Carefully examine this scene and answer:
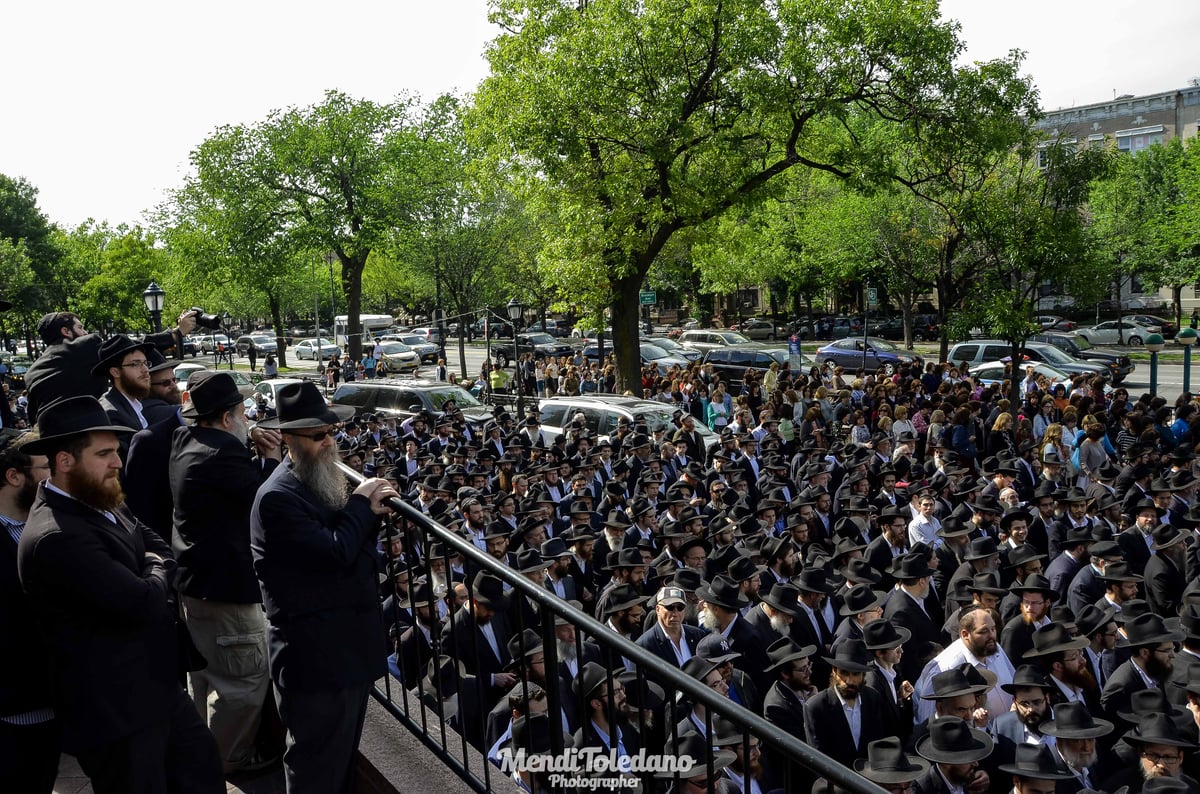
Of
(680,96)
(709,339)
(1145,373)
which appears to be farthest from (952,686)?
(709,339)

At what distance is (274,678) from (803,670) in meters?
3.90

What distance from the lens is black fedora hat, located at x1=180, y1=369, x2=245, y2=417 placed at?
165 inches

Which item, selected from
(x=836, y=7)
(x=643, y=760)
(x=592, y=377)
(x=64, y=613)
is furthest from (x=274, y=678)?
(x=592, y=377)

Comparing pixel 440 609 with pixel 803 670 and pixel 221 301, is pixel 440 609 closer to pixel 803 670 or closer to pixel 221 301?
pixel 803 670

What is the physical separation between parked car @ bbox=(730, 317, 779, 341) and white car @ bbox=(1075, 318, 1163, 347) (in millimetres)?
16371

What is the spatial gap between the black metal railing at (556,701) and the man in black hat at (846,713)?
147 centimetres

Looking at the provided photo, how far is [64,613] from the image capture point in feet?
10.5

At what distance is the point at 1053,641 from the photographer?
639cm

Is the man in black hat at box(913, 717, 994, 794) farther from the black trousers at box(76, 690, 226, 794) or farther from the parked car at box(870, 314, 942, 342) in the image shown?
the parked car at box(870, 314, 942, 342)

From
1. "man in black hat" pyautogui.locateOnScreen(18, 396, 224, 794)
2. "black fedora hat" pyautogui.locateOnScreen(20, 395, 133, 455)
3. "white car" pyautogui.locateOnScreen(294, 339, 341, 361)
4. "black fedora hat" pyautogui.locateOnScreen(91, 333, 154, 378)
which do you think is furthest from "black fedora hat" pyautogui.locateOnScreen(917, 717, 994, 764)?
"white car" pyautogui.locateOnScreen(294, 339, 341, 361)

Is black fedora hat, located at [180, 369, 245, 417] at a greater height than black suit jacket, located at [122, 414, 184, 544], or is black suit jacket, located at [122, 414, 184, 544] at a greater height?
black fedora hat, located at [180, 369, 245, 417]

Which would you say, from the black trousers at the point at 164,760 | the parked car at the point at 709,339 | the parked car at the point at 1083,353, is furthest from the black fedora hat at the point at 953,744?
the parked car at the point at 709,339

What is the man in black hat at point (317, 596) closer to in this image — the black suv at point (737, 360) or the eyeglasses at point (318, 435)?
the eyeglasses at point (318, 435)

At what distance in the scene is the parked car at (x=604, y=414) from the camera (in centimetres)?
1717
